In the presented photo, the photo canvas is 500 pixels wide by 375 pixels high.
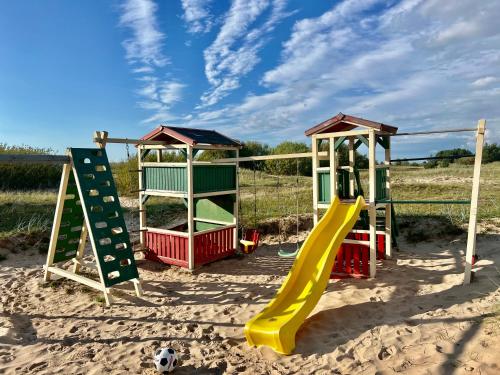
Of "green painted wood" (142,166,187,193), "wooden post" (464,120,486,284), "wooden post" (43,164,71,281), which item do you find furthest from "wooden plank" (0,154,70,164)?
"wooden post" (464,120,486,284)

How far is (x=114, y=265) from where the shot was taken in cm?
620

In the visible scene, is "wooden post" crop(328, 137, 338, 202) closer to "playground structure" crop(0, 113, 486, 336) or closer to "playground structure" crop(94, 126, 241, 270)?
"playground structure" crop(0, 113, 486, 336)

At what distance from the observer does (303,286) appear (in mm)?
5348

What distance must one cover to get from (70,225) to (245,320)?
4.18 m

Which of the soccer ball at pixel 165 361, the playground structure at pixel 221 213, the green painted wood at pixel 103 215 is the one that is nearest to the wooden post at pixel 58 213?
the playground structure at pixel 221 213

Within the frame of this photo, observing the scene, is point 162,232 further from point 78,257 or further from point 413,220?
point 413,220

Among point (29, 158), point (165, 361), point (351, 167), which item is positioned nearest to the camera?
point (165, 361)

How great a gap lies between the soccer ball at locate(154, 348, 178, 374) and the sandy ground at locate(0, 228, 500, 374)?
168mm

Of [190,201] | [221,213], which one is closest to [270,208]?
[221,213]

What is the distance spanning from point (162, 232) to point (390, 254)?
4.91m

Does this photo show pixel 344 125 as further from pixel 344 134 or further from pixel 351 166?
pixel 351 166

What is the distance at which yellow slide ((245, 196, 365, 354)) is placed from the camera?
4340 mm

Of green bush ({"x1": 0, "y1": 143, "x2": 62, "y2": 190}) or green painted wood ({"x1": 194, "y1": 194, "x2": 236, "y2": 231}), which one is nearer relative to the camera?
green painted wood ({"x1": 194, "y1": 194, "x2": 236, "y2": 231})

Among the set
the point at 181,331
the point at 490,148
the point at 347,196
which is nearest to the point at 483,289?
the point at 347,196
